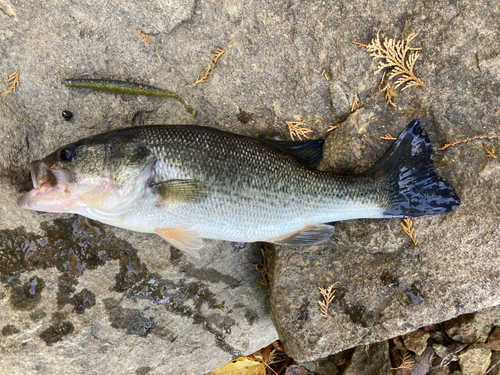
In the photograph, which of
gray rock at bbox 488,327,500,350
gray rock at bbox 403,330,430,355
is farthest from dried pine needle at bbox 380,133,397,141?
gray rock at bbox 488,327,500,350

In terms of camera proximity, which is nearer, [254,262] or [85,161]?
[85,161]

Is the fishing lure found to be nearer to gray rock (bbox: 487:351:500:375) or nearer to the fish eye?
the fish eye

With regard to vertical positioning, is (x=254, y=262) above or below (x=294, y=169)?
below

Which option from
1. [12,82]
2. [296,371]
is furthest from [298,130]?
[296,371]

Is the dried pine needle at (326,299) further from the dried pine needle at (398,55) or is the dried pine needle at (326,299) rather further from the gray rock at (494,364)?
the gray rock at (494,364)

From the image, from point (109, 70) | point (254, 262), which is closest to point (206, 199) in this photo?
point (254, 262)

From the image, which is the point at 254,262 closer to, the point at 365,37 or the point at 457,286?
the point at 457,286

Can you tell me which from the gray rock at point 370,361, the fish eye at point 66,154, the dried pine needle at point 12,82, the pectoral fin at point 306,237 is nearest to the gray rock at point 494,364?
the gray rock at point 370,361
